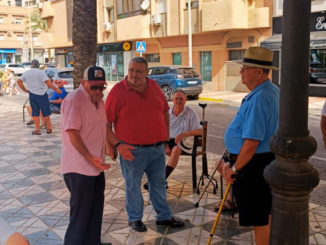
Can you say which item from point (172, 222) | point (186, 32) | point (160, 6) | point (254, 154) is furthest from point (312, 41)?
point (254, 154)

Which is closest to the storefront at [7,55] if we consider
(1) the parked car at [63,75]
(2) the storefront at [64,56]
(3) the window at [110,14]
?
(2) the storefront at [64,56]

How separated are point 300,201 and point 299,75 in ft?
2.60

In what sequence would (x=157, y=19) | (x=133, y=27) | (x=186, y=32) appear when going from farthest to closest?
(x=133, y=27)
(x=157, y=19)
(x=186, y=32)

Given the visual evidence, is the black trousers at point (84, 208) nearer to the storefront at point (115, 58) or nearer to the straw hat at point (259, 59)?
the straw hat at point (259, 59)

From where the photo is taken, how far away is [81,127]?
3.47 meters

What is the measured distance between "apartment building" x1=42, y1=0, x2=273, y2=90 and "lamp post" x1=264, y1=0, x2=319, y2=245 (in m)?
13.1

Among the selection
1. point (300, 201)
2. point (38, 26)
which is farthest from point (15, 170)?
point (38, 26)

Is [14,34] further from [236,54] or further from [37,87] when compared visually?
[37,87]

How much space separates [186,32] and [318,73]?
340 inches

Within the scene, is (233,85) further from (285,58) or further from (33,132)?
(285,58)

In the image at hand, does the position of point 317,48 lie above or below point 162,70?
above

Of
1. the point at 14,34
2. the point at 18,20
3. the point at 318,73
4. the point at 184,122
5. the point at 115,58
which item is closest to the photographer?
the point at 184,122

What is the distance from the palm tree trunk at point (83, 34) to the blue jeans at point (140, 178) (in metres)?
3.10

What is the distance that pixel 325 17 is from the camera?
59.3ft
